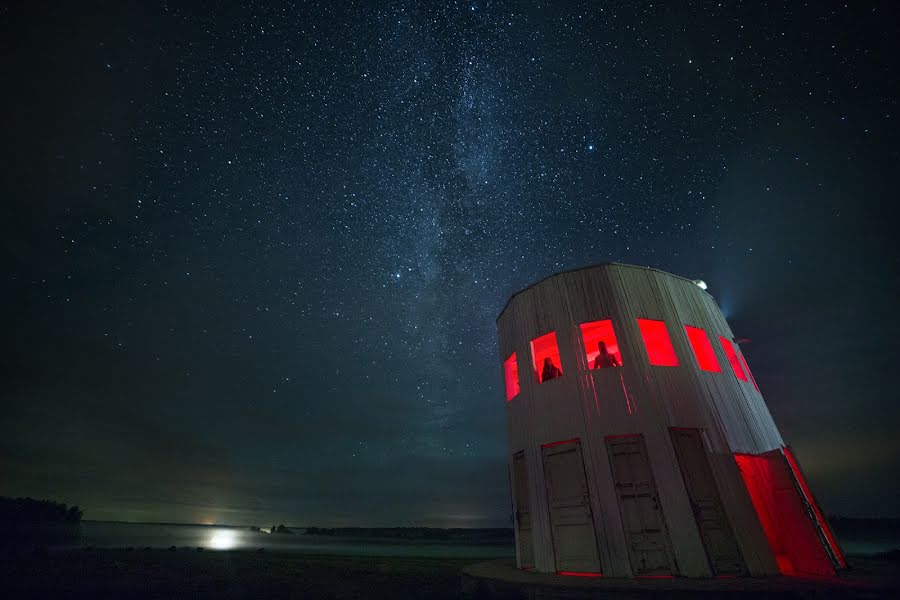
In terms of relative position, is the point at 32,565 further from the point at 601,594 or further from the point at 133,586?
the point at 601,594

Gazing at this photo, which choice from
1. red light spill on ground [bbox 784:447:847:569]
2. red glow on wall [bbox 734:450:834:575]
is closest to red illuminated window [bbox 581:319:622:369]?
red glow on wall [bbox 734:450:834:575]

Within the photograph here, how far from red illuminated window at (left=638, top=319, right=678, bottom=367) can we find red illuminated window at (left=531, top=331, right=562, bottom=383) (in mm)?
2602

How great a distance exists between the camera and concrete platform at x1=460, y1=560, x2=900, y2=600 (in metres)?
6.12

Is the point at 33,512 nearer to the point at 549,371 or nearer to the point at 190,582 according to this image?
the point at 190,582

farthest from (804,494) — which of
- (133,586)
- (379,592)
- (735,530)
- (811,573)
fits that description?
(133,586)

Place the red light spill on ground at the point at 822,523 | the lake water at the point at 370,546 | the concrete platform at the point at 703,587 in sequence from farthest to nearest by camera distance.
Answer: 1. the lake water at the point at 370,546
2. the red light spill on ground at the point at 822,523
3. the concrete platform at the point at 703,587

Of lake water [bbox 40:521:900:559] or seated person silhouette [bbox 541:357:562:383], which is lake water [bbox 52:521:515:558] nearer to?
lake water [bbox 40:521:900:559]

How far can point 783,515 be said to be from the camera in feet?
29.6

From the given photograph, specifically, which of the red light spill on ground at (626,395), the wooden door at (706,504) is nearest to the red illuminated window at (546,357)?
the red light spill on ground at (626,395)

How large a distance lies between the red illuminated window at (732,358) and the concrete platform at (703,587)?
16.6ft

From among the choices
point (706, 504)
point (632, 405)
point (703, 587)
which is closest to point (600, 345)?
point (632, 405)

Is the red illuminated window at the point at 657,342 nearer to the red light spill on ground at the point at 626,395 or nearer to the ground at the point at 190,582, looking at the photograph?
the red light spill on ground at the point at 626,395

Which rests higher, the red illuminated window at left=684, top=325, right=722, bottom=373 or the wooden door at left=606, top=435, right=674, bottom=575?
the red illuminated window at left=684, top=325, right=722, bottom=373

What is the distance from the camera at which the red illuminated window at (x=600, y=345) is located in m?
10.5
